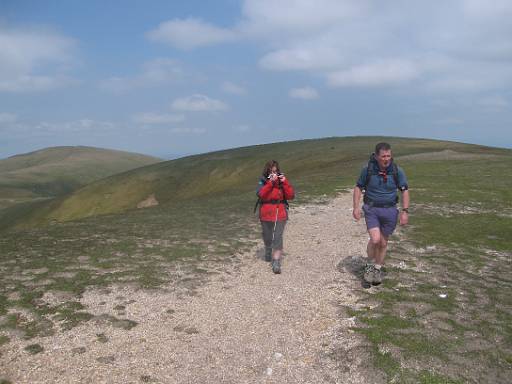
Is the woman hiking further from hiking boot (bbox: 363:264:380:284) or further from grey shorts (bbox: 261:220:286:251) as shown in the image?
hiking boot (bbox: 363:264:380:284)

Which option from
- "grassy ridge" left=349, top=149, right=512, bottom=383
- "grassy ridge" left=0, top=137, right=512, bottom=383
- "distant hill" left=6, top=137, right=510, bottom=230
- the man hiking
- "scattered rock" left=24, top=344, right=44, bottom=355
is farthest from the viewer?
"distant hill" left=6, top=137, right=510, bottom=230

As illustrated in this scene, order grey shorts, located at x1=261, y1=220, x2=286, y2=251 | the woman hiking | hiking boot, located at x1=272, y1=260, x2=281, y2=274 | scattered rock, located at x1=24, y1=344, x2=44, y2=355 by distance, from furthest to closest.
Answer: grey shorts, located at x1=261, y1=220, x2=286, y2=251, hiking boot, located at x1=272, y1=260, x2=281, y2=274, the woman hiking, scattered rock, located at x1=24, y1=344, x2=44, y2=355

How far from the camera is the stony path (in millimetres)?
8727

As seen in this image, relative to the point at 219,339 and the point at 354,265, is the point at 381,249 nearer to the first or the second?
the point at 354,265

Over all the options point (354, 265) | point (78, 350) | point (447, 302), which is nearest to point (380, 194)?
point (447, 302)

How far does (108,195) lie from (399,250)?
79859 millimetres

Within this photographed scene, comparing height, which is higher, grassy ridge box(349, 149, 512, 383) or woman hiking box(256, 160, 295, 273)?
woman hiking box(256, 160, 295, 273)

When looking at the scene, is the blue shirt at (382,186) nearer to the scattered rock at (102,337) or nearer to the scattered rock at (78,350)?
the scattered rock at (102,337)

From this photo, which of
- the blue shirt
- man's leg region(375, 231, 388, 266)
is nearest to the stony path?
man's leg region(375, 231, 388, 266)

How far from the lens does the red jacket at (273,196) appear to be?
1509 centimetres

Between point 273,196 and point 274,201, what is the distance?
20 centimetres

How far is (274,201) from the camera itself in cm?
1537

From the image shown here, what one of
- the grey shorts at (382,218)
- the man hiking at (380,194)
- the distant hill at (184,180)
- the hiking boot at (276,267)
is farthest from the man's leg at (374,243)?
the distant hill at (184,180)

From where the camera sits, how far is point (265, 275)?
50.0 feet
